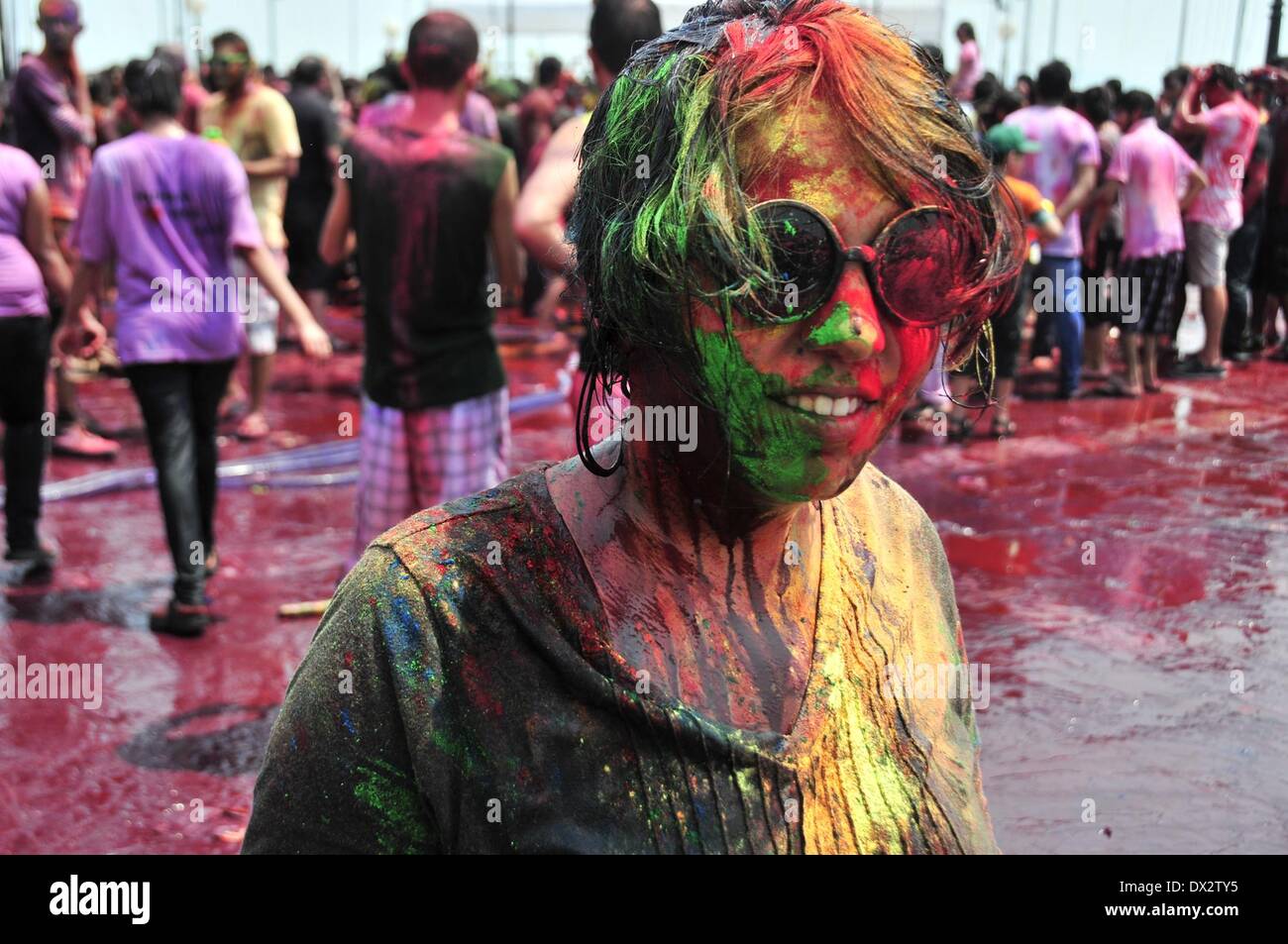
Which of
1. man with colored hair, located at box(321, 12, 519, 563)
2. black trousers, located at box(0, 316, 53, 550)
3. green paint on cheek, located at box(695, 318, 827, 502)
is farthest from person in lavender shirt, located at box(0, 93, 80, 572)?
green paint on cheek, located at box(695, 318, 827, 502)

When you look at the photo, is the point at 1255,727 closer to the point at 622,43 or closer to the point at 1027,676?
the point at 1027,676

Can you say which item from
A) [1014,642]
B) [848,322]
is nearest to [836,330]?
[848,322]

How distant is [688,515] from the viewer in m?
1.51

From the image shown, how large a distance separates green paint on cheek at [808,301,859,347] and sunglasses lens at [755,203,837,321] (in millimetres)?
20

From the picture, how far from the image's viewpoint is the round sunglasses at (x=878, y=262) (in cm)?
132

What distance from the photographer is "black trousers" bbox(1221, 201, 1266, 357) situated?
11.7m

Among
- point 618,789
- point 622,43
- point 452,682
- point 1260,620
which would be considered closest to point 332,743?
point 452,682

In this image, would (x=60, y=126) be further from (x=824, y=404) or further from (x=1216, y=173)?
(x=1216, y=173)

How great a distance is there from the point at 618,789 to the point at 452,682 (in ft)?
0.65

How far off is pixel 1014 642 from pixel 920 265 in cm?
443

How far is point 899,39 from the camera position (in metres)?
1.44

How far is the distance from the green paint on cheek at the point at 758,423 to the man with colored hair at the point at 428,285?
11.4 feet

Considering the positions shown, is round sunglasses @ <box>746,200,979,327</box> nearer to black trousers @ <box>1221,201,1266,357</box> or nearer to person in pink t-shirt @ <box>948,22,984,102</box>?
black trousers @ <box>1221,201,1266,357</box>

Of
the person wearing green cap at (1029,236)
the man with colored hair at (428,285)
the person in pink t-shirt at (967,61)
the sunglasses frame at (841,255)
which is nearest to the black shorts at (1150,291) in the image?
the person wearing green cap at (1029,236)
